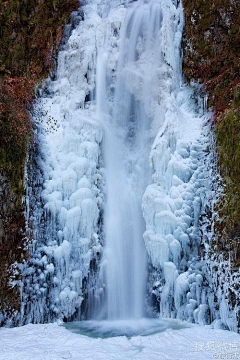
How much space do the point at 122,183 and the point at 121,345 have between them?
3.33m

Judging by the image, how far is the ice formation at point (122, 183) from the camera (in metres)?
6.92

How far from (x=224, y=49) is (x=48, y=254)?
18.5 feet

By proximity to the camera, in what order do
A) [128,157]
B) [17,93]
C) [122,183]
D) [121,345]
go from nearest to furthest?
[121,345] → [122,183] → [128,157] → [17,93]

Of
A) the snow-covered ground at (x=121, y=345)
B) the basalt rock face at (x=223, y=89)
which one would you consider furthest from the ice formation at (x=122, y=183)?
the snow-covered ground at (x=121, y=345)

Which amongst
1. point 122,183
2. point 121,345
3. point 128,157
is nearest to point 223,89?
point 128,157

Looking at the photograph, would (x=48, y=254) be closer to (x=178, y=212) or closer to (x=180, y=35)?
(x=178, y=212)

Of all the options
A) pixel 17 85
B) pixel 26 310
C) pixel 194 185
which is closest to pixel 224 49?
pixel 194 185

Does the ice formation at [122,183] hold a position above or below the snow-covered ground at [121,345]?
above

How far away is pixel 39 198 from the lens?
24.3 feet

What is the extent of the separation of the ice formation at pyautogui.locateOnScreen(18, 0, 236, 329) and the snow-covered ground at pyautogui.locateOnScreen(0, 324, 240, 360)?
0.61 metres

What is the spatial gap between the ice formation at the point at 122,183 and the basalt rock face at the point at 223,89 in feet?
0.79

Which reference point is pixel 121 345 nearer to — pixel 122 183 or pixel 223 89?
pixel 122 183

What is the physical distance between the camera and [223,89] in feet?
26.5

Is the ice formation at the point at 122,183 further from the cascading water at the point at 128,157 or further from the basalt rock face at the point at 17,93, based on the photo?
the basalt rock face at the point at 17,93
